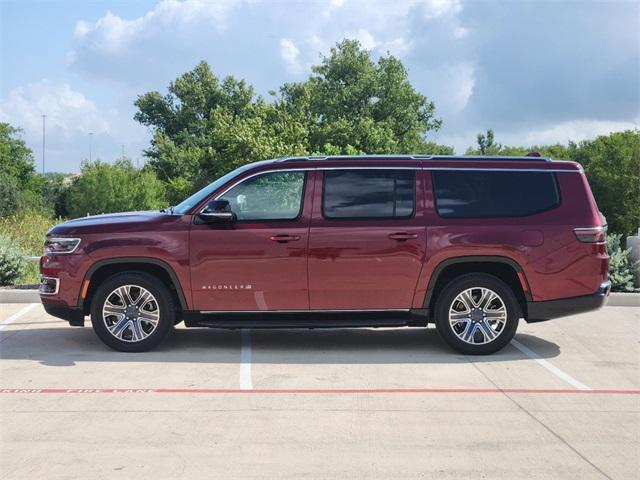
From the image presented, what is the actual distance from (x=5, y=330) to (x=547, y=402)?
6353mm

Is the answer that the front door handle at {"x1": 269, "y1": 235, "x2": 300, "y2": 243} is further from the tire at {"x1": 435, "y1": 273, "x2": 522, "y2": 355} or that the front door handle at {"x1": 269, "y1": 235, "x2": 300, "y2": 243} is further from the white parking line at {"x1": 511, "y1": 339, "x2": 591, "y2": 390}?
the white parking line at {"x1": 511, "y1": 339, "x2": 591, "y2": 390}

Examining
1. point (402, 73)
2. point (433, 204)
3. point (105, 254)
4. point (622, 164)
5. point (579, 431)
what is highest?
point (402, 73)

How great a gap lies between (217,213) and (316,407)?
8.17 ft

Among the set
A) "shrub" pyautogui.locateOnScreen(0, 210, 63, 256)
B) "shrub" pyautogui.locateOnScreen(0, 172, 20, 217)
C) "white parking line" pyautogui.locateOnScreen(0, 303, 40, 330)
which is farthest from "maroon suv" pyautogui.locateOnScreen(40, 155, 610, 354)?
"shrub" pyautogui.locateOnScreen(0, 172, 20, 217)

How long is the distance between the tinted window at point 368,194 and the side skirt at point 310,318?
100 cm

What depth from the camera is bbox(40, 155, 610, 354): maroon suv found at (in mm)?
7754

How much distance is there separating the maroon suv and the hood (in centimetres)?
2

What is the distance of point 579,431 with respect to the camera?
18.1 ft

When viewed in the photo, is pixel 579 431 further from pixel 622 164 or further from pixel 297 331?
pixel 622 164

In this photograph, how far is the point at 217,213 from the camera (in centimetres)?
771

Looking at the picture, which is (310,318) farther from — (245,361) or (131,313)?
(131,313)

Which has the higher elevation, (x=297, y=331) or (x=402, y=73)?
(x=402, y=73)

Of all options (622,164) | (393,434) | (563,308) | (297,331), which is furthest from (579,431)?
(622,164)

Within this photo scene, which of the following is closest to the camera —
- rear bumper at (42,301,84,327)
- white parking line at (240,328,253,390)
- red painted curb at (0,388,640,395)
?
red painted curb at (0,388,640,395)
